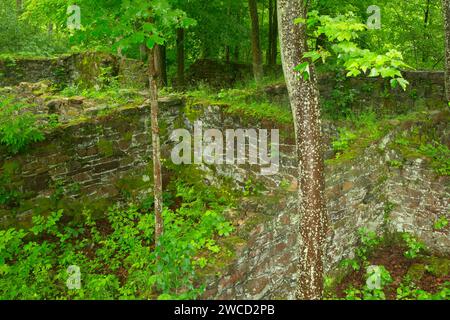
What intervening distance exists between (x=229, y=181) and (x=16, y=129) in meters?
4.36

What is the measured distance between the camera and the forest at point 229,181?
4.91 metres

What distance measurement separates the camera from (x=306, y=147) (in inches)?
189

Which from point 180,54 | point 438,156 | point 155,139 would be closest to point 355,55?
point 155,139

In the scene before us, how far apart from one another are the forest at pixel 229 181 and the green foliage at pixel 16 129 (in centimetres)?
3

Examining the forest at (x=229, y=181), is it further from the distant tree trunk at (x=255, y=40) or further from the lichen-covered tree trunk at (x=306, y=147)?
the distant tree trunk at (x=255, y=40)

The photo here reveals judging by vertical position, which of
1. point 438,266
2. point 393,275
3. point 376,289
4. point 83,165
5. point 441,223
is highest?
point 83,165

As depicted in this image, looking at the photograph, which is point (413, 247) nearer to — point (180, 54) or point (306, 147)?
point (306, 147)

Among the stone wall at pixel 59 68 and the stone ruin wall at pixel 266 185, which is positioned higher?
the stone wall at pixel 59 68

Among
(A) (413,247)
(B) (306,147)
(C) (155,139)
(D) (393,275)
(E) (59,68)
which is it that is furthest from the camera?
(E) (59,68)

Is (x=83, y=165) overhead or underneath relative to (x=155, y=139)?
underneath

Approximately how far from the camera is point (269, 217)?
20.2ft

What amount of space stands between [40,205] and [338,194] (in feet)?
19.7

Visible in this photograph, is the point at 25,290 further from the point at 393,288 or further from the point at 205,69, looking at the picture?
the point at 205,69

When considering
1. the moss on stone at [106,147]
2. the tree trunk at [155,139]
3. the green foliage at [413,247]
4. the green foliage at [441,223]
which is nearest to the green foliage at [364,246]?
the green foliage at [413,247]
